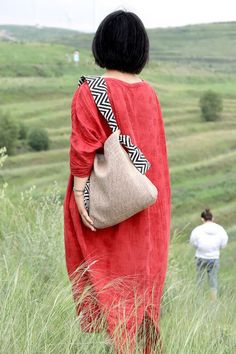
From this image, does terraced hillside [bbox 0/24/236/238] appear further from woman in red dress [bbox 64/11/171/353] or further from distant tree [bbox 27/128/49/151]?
woman in red dress [bbox 64/11/171/353]

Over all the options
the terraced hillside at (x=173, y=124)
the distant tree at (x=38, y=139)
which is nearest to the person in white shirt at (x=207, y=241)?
the terraced hillside at (x=173, y=124)

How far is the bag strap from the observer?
289cm

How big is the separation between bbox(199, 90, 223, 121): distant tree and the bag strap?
175ft

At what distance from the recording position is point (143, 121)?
2.99 metres

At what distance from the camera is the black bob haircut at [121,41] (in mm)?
2932

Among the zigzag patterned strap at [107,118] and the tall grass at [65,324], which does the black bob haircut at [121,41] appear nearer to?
the zigzag patterned strap at [107,118]

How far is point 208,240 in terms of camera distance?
28.4ft

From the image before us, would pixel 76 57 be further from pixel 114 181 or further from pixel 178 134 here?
pixel 114 181

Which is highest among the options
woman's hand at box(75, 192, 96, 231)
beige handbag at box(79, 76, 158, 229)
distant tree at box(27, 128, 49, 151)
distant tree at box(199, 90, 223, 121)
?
beige handbag at box(79, 76, 158, 229)

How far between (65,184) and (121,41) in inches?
1387

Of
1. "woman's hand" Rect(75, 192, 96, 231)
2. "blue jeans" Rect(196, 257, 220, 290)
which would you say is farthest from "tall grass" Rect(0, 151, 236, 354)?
"blue jeans" Rect(196, 257, 220, 290)

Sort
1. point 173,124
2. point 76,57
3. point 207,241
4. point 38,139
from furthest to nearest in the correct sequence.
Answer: point 76,57, point 173,124, point 38,139, point 207,241

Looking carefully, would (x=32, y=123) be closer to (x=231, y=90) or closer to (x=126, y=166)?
(x=231, y=90)

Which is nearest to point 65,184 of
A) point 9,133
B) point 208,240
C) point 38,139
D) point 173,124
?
point 9,133
